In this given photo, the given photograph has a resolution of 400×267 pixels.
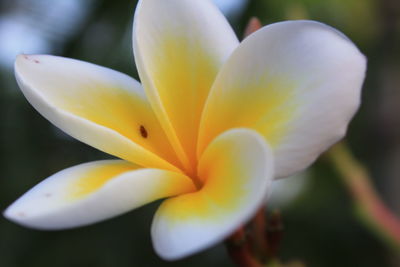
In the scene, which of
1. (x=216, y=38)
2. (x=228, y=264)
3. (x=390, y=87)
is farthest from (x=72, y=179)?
(x=390, y=87)

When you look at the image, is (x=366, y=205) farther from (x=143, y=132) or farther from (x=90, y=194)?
(x=90, y=194)

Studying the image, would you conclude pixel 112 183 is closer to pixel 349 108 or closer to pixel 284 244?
pixel 349 108

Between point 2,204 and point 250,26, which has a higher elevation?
point 250,26

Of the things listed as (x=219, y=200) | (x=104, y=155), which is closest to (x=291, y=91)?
(x=219, y=200)

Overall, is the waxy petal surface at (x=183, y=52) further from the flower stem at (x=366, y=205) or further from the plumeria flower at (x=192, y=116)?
the flower stem at (x=366, y=205)

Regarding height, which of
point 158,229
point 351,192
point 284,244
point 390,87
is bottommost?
point 284,244

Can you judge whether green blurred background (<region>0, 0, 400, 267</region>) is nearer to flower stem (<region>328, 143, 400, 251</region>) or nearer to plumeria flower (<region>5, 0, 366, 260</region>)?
flower stem (<region>328, 143, 400, 251</region>)

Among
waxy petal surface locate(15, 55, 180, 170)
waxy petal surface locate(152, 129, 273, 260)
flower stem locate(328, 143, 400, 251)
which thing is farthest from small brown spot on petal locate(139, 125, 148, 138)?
flower stem locate(328, 143, 400, 251)
